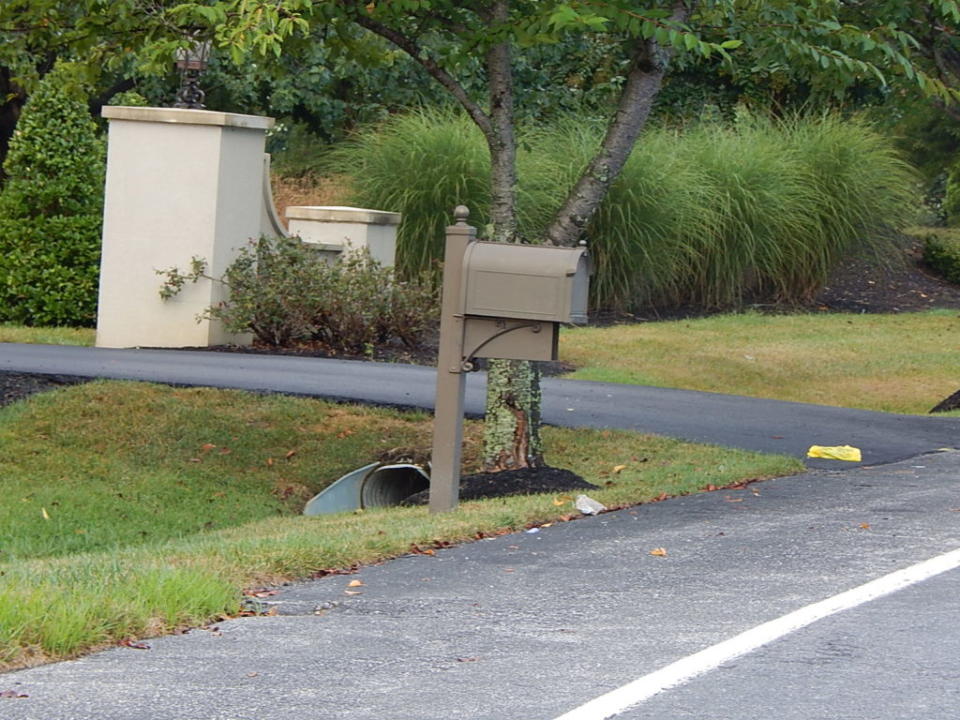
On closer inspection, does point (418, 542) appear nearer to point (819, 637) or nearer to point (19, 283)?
point (819, 637)

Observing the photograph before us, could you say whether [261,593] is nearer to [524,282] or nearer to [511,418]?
[524,282]

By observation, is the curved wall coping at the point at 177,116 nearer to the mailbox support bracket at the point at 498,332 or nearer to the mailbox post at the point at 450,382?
the mailbox post at the point at 450,382

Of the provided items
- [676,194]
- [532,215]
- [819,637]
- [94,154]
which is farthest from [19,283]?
[819,637]

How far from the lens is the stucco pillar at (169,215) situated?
15.4 meters

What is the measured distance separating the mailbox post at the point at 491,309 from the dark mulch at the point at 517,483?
933 mm

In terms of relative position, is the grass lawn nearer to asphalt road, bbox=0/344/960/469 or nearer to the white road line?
asphalt road, bbox=0/344/960/469

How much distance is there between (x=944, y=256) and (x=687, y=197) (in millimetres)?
8589

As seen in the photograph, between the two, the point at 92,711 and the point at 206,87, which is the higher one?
the point at 206,87

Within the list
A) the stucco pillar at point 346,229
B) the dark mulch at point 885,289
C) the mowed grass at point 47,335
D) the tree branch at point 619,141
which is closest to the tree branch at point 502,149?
the tree branch at point 619,141

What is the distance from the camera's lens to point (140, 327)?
1571cm

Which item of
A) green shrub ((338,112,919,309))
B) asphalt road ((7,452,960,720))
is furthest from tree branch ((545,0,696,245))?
green shrub ((338,112,919,309))

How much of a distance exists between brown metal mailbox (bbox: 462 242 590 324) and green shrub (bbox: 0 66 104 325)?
35.2 feet

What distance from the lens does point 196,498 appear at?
385 inches

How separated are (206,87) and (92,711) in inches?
845
